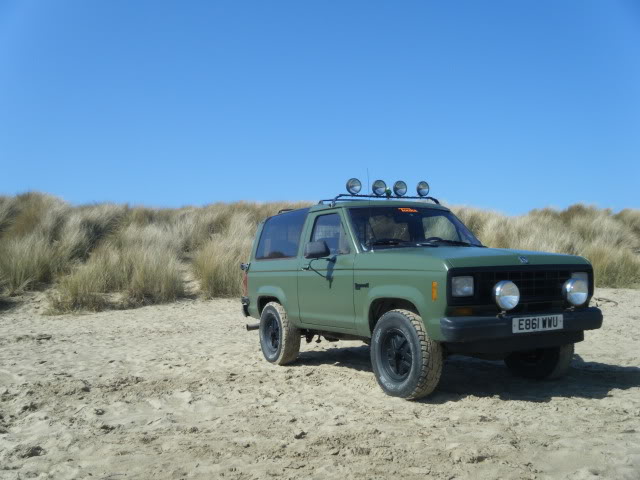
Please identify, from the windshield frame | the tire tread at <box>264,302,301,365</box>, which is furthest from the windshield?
the tire tread at <box>264,302,301,365</box>

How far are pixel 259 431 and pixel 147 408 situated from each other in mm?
1412

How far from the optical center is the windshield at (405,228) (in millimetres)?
6371

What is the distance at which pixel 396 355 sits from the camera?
18.7ft

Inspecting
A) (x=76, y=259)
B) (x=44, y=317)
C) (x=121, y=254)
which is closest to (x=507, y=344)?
(x=44, y=317)

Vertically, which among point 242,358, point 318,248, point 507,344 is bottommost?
point 242,358

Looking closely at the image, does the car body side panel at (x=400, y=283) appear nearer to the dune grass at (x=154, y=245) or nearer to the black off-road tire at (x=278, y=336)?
the black off-road tire at (x=278, y=336)

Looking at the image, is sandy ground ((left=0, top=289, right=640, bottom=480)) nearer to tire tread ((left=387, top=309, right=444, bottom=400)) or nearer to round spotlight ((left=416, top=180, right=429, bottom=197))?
tire tread ((left=387, top=309, right=444, bottom=400))

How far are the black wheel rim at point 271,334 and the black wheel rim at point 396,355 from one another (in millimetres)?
2198

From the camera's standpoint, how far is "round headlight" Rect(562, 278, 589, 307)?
18.5 ft

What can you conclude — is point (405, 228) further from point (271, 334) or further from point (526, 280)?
point (271, 334)

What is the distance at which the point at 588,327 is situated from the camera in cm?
564

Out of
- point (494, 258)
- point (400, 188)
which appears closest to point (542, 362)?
point (494, 258)

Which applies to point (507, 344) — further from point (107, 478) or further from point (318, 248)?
point (107, 478)

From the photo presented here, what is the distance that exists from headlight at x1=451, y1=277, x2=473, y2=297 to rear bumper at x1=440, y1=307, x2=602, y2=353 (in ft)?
0.66
